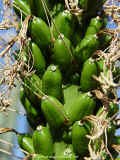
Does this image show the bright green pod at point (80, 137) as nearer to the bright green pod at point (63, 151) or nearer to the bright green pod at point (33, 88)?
the bright green pod at point (63, 151)

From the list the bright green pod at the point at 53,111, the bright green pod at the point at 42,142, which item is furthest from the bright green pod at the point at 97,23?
the bright green pod at the point at 42,142

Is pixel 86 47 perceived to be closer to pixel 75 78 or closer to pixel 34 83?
pixel 75 78

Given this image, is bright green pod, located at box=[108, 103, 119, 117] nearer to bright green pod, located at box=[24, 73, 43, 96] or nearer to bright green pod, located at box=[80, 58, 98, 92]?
bright green pod, located at box=[80, 58, 98, 92]

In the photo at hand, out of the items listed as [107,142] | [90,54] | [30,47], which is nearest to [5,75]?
[30,47]

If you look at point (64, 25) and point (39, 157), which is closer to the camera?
point (39, 157)

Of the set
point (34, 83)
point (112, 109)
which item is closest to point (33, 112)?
point (34, 83)

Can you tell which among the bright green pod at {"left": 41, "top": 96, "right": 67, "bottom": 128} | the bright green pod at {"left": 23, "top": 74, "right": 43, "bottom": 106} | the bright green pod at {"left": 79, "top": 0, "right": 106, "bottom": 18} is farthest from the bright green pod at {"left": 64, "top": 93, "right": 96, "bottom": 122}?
the bright green pod at {"left": 79, "top": 0, "right": 106, "bottom": 18}
